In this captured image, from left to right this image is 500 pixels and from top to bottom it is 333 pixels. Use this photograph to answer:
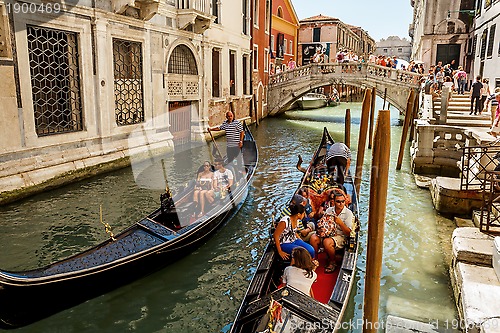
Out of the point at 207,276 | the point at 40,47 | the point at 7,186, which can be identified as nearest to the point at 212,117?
the point at 40,47

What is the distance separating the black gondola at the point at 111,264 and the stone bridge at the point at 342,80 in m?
10.7

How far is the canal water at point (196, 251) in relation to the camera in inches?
128

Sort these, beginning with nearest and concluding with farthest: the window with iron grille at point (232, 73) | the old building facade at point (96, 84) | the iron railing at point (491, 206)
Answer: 1. the iron railing at point (491, 206)
2. the old building facade at point (96, 84)
3. the window with iron grille at point (232, 73)

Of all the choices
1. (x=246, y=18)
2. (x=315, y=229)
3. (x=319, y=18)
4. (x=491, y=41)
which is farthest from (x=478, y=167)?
(x=319, y=18)

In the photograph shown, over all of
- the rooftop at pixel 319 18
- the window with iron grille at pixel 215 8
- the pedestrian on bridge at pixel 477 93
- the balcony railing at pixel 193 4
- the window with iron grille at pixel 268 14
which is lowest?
the pedestrian on bridge at pixel 477 93

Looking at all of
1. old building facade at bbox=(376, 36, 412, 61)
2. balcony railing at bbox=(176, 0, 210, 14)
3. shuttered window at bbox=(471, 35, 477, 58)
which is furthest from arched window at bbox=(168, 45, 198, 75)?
old building facade at bbox=(376, 36, 412, 61)

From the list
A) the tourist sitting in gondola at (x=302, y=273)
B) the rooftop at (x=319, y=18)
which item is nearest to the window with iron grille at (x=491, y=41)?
the tourist sitting in gondola at (x=302, y=273)

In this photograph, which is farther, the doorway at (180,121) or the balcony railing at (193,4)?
the doorway at (180,121)

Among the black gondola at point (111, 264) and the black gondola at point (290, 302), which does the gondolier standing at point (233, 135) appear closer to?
the black gondola at point (111, 264)

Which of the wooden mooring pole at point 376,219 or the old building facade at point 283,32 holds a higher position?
the old building facade at point 283,32

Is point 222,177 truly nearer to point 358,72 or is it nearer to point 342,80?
point 358,72

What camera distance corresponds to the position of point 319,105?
74.6 feet

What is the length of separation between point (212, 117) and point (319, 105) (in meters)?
12.6

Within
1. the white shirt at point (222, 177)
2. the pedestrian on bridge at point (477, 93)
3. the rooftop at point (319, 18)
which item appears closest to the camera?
the white shirt at point (222, 177)
